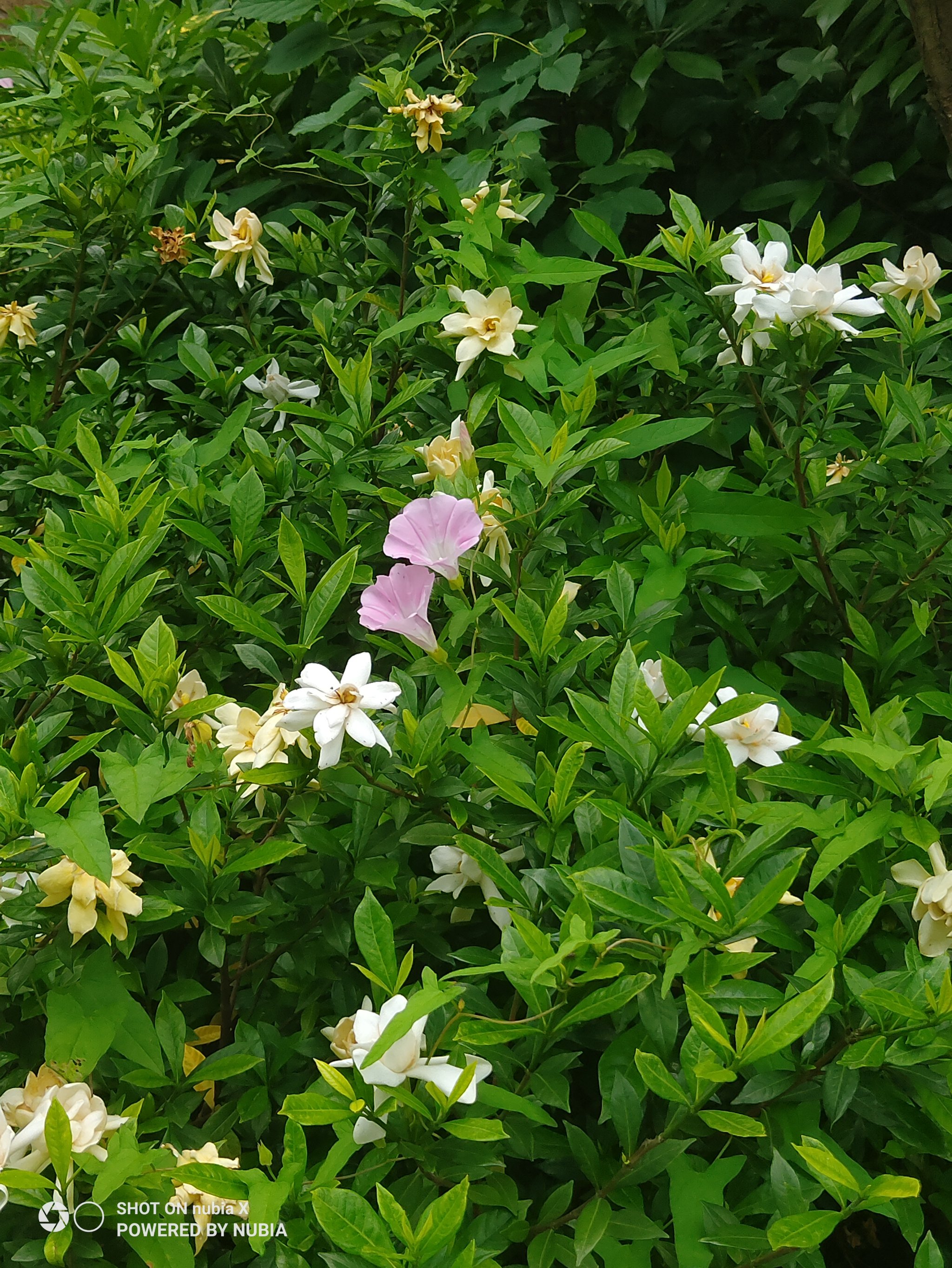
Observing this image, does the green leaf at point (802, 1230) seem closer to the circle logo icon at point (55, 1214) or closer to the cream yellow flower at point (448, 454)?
the circle logo icon at point (55, 1214)

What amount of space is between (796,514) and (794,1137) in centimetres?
62

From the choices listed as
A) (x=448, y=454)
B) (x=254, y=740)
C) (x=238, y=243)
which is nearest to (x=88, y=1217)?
(x=254, y=740)

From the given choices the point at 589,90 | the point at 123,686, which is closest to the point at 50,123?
the point at 589,90

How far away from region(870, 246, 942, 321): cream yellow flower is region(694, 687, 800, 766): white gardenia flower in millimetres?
816

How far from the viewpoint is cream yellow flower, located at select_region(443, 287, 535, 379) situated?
4.06 ft

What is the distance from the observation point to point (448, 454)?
1.14 m

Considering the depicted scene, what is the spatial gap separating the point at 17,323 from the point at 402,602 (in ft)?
3.98

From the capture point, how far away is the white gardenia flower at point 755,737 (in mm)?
924

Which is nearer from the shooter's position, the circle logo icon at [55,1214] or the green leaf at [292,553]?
the circle logo icon at [55,1214]

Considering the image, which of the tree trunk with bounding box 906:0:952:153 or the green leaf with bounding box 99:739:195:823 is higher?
the tree trunk with bounding box 906:0:952:153

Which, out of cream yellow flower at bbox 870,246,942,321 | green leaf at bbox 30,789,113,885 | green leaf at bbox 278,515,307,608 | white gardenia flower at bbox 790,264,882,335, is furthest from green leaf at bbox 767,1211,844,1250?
cream yellow flower at bbox 870,246,942,321

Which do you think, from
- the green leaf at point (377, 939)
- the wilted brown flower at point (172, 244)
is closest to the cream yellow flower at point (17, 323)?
the wilted brown flower at point (172, 244)

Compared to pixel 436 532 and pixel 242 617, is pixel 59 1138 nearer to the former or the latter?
pixel 242 617

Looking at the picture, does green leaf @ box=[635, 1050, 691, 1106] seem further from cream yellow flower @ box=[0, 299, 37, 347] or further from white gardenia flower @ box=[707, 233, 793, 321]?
cream yellow flower @ box=[0, 299, 37, 347]
